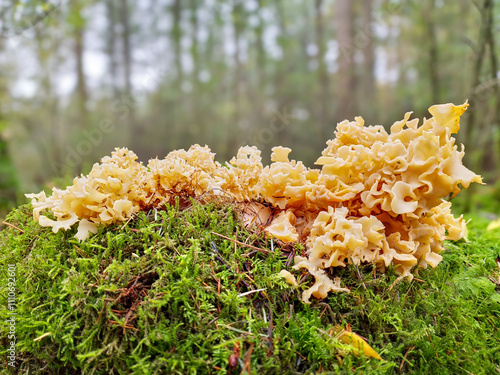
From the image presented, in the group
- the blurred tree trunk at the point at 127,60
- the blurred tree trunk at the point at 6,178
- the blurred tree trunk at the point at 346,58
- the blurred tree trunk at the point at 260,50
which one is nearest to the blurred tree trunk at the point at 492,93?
the blurred tree trunk at the point at 346,58

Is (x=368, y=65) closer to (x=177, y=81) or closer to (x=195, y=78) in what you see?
(x=195, y=78)

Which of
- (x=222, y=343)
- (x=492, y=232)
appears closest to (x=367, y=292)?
(x=222, y=343)

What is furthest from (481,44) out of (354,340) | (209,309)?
(209,309)

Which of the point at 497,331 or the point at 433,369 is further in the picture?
the point at 497,331

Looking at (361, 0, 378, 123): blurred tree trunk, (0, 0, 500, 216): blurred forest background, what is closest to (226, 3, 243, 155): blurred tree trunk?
(0, 0, 500, 216): blurred forest background

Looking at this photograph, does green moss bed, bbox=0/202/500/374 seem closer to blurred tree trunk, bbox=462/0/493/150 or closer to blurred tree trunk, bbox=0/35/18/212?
blurred tree trunk, bbox=462/0/493/150

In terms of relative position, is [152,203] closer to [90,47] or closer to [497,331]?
[497,331]
